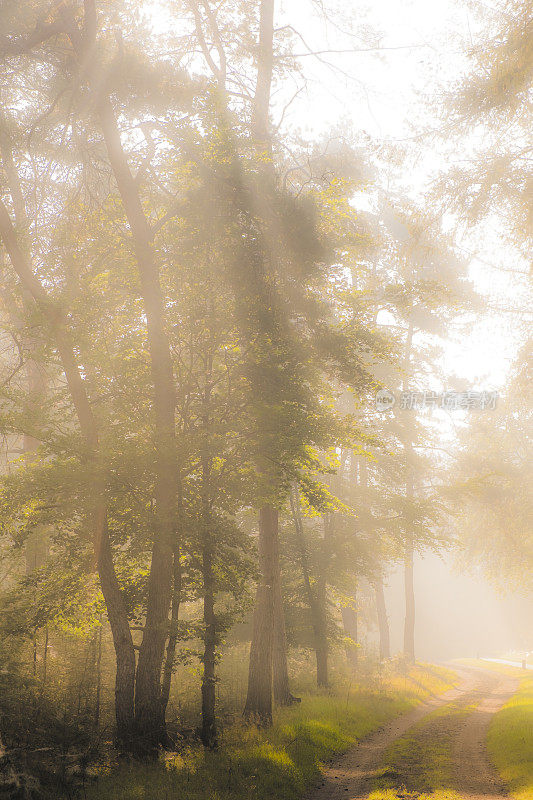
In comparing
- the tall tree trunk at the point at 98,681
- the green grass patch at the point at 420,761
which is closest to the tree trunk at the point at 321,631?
the green grass patch at the point at 420,761

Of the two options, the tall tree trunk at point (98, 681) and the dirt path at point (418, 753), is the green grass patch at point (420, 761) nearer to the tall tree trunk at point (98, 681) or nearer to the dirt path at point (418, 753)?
the dirt path at point (418, 753)

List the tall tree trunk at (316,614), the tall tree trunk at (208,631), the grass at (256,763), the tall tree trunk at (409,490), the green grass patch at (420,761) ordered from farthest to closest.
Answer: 1. the tall tree trunk at (409,490)
2. the tall tree trunk at (316,614)
3. the tall tree trunk at (208,631)
4. the green grass patch at (420,761)
5. the grass at (256,763)

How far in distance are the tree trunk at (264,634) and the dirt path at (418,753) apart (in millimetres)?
2249

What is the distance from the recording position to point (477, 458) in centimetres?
2425

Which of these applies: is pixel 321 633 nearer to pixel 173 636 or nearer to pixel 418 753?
pixel 418 753

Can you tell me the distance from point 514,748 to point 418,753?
5.98 feet

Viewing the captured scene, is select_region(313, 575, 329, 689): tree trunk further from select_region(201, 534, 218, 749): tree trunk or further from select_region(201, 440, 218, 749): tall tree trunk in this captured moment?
select_region(201, 534, 218, 749): tree trunk

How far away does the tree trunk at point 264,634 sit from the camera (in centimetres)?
1234

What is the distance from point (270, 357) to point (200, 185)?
12.4 feet

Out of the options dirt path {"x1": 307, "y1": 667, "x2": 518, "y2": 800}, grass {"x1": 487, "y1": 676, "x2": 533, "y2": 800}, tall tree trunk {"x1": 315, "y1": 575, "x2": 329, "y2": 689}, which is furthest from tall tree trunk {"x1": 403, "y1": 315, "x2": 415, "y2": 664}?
grass {"x1": 487, "y1": 676, "x2": 533, "y2": 800}

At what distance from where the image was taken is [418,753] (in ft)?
35.5

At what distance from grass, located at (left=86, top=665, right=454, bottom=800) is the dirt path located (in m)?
0.34

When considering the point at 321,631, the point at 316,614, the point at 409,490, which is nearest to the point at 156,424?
the point at 316,614

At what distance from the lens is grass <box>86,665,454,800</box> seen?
7.70 meters
